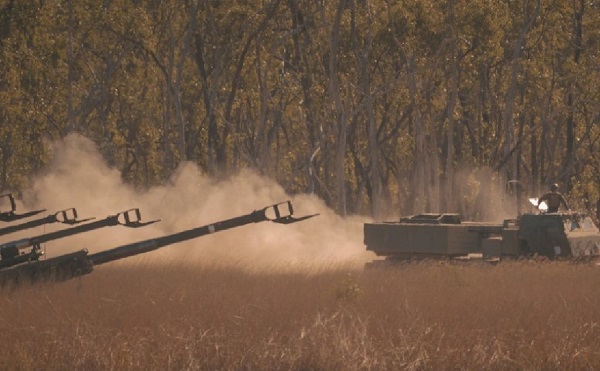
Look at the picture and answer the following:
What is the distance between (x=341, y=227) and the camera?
4516 centimetres

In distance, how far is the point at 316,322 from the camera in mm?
18094

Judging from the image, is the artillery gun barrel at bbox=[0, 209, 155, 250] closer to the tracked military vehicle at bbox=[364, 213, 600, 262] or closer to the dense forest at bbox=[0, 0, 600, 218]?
the tracked military vehicle at bbox=[364, 213, 600, 262]

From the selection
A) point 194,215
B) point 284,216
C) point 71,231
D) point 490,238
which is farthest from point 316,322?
point 194,215

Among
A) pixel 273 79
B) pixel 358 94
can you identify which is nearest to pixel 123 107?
pixel 273 79

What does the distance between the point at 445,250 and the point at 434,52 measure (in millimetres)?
27826

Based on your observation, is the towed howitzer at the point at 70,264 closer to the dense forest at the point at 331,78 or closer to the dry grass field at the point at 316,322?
the dry grass field at the point at 316,322

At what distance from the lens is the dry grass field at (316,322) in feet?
55.5

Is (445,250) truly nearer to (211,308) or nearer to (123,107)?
(211,308)

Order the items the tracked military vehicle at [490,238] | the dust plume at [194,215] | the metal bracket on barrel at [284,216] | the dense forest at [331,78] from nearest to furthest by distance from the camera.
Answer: the metal bracket on barrel at [284,216]
the tracked military vehicle at [490,238]
the dust plume at [194,215]
the dense forest at [331,78]

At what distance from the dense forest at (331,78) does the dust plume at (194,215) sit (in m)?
2.54

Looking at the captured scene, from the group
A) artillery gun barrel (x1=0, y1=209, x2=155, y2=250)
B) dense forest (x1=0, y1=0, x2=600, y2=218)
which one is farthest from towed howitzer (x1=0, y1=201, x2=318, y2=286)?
dense forest (x1=0, y1=0, x2=600, y2=218)

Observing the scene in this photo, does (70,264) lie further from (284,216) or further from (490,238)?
(490,238)

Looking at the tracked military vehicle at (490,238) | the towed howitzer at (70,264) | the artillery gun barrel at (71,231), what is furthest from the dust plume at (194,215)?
the towed howitzer at (70,264)

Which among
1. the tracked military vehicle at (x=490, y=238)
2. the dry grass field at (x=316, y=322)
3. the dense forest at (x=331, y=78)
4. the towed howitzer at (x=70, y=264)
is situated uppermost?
the dense forest at (x=331, y=78)
